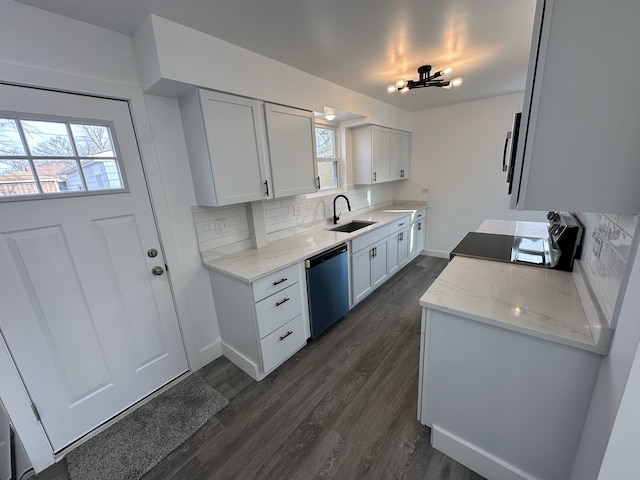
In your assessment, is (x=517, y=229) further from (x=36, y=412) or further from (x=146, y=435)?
(x=36, y=412)

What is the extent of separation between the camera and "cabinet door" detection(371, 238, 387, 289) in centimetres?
317

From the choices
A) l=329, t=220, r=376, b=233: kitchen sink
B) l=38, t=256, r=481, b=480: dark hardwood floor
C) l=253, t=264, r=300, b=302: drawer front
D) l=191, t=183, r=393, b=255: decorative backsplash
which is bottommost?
l=38, t=256, r=481, b=480: dark hardwood floor

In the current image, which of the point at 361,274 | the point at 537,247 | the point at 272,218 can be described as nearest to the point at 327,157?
the point at 272,218

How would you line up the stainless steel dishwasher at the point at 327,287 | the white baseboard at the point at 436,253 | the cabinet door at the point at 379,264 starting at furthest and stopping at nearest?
1. the white baseboard at the point at 436,253
2. the cabinet door at the point at 379,264
3. the stainless steel dishwasher at the point at 327,287

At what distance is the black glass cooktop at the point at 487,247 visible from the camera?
1.85 meters

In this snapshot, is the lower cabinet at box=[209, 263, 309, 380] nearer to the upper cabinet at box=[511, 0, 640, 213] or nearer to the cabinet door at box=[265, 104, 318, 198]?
the cabinet door at box=[265, 104, 318, 198]

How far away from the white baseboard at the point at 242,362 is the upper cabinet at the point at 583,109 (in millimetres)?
2064

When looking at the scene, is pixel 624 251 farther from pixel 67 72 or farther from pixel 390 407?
pixel 67 72

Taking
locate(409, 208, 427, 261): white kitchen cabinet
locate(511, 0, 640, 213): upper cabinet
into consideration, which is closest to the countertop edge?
locate(511, 0, 640, 213): upper cabinet

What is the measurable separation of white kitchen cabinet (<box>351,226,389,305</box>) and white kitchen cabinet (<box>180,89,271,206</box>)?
1313mm

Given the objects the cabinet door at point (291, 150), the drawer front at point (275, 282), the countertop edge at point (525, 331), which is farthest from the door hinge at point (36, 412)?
the countertop edge at point (525, 331)

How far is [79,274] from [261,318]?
115 cm

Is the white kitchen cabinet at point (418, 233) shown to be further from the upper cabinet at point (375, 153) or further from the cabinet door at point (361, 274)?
the cabinet door at point (361, 274)

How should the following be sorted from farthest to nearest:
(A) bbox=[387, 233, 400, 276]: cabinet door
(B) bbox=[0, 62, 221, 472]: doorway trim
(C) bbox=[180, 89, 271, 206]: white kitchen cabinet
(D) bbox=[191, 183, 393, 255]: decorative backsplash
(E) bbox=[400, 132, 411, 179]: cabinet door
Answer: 1. (E) bbox=[400, 132, 411, 179]: cabinet door
2. (A) bbox=[387, 233, 400, 276]: cabinet door
3. (D) bbox=[191, 183, 393, 255]: decorative backsplash
4. (C) bbox=[180, 89, 271, 206]: white kitchen cabinet
5. (B) bbox=[0, 62, 221, 472]: doorway trim
